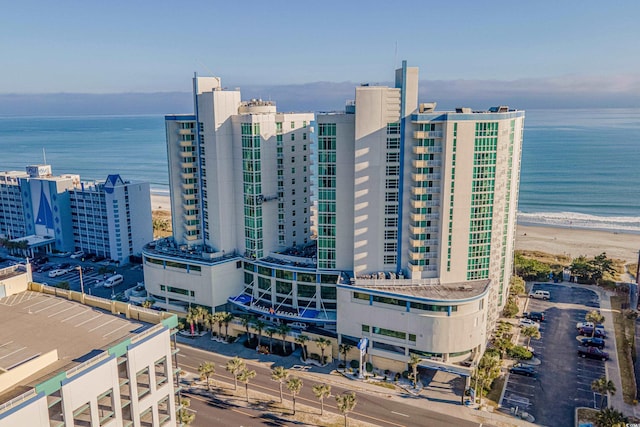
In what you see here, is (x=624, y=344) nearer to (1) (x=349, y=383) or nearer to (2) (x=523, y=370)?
(2) (x=523, y=370)

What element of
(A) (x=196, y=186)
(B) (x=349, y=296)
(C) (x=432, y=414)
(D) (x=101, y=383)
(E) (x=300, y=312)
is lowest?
(C) (x=432, y=414)

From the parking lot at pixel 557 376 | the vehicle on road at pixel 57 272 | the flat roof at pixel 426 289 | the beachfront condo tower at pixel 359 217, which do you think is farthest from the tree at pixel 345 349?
the vehicle on road at pixel 57 272

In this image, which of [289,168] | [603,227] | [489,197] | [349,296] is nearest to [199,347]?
[349,296]

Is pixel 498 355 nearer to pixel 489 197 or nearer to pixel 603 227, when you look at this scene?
pixel 489 197

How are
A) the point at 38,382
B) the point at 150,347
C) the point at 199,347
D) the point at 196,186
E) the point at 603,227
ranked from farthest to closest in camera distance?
the point at 603,227, the point at 196,186, the point at 199,347, the point at 150,347, the point at 38,382

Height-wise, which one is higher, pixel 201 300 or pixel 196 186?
pixel 196 186

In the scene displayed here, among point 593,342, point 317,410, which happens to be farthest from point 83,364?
point 593,342
